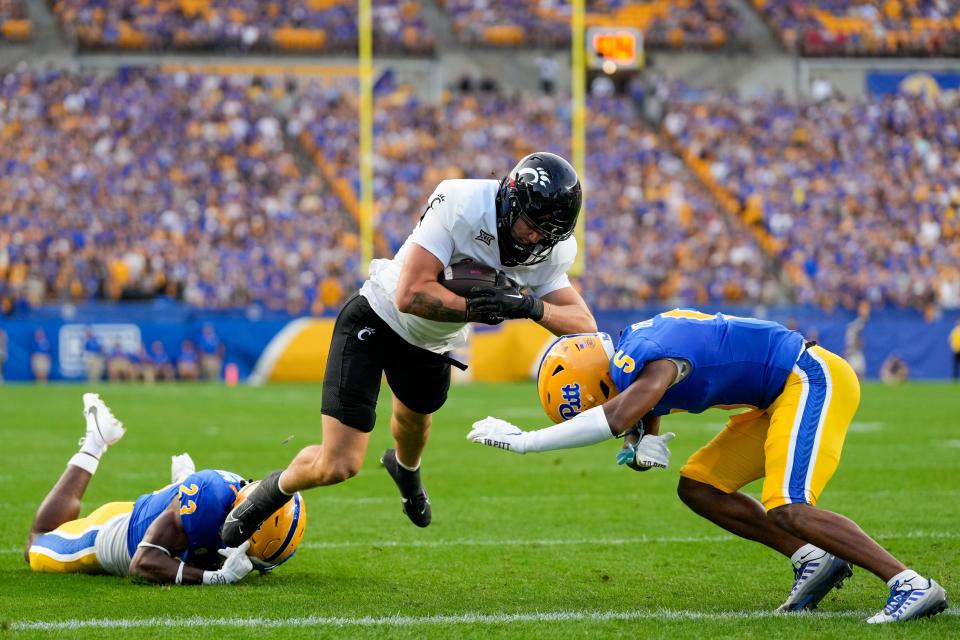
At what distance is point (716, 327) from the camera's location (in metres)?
4.64

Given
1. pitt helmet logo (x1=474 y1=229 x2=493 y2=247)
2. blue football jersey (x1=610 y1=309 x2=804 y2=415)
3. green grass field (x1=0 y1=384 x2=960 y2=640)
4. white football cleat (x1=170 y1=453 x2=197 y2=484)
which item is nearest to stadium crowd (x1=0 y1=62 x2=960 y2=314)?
green grass field (x1=0 y1=384 x2=960 y2=640)

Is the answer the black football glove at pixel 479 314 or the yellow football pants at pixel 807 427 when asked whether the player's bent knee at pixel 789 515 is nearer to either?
the yellow football pants at pixel 807 427

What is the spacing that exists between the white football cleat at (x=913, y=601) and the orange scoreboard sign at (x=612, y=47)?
24865mm

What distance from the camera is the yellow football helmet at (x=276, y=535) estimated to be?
17.6ft

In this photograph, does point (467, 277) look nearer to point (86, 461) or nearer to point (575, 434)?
point (575, 434)

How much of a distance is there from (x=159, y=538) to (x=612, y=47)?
24757 millimetres

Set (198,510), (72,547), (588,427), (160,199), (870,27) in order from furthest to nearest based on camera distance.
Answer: (870,27)
(160,199)
(72,547)
(198,510)
(588,427)

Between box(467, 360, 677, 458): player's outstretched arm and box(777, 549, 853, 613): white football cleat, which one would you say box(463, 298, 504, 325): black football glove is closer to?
box(467, 360, 677, 458): player's outstretched arm

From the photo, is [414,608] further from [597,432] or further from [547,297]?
[547,297]

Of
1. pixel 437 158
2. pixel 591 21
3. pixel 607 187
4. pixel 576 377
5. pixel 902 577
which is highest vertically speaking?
pixel 591 21

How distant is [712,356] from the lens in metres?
4.57

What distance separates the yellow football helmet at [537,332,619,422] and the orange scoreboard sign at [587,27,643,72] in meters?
24.5

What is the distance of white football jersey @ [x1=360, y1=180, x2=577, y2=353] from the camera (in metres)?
5.07

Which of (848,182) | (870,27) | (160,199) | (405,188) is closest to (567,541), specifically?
(160,199)
